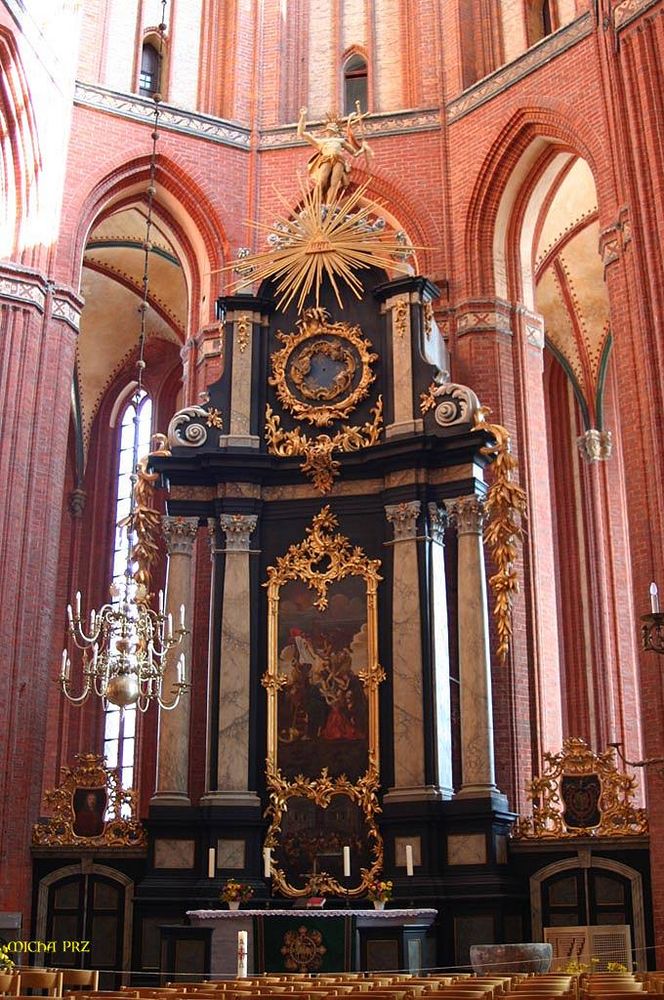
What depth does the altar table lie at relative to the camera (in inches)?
463

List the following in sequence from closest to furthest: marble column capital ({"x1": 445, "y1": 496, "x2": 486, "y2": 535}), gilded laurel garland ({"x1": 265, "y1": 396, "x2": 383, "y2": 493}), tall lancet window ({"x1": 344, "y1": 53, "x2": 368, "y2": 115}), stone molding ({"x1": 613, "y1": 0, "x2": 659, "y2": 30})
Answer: marble column capital ({"x1": 445, "y1": 496, "x2": 486, "y2": 535}) < stone molding ({"x1": 613, "y1": 0, "x2": 659, "y2": 30}) < gilded laurel garland ({"x1": 265, "y1": 396, "x2": 383, "y2": 493}) < tall lancet window ({"x1": 344, "y1": 53, "x2": 368, "y2": 115})

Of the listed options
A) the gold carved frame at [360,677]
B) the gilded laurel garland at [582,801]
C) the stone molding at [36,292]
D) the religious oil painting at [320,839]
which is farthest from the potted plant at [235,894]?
the stone molding at [36,292]

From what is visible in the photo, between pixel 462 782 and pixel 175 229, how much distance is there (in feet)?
30.3

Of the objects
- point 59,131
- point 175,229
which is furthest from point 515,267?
point 59,131

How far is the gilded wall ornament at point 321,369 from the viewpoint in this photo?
14.9 m

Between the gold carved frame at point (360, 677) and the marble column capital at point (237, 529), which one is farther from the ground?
the marble column capital at point (237, 529)

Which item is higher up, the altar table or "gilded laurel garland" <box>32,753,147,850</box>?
"gilded laurel garland" <box>32,753,147,850</box>

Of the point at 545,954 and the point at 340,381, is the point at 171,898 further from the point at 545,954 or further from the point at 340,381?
the point at 340,381

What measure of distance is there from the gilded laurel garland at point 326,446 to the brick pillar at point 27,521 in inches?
110

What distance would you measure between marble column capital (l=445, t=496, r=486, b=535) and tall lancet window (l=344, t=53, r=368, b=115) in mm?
7463

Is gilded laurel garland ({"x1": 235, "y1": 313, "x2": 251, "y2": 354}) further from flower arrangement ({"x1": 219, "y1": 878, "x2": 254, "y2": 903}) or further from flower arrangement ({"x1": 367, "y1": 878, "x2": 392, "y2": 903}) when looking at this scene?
flower arrangement ({"x1": 367, "y1": 878, "x2": 392, "y2": 903})

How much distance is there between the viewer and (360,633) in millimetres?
Result: 14094

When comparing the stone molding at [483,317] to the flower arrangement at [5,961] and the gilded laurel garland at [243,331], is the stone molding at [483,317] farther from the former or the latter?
the flower arrangement at [5,961]

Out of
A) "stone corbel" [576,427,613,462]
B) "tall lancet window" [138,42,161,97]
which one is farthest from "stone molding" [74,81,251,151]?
"stone corbel" [576,427,613,462]
